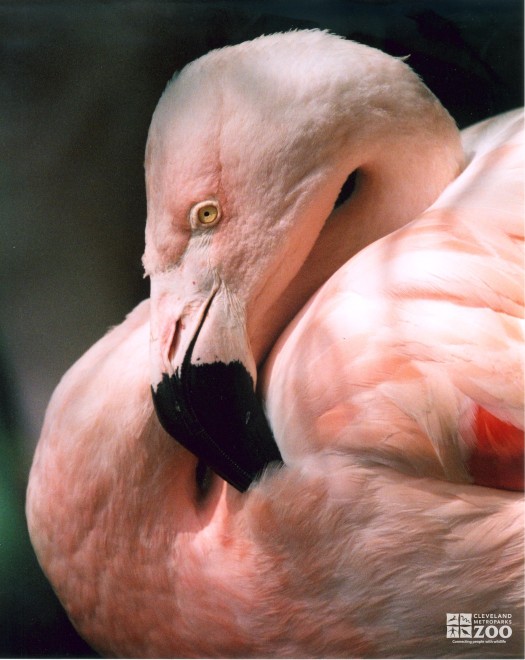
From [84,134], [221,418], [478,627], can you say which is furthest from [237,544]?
[84,134]

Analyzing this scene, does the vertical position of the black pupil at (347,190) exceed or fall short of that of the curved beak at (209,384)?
it exceeds it

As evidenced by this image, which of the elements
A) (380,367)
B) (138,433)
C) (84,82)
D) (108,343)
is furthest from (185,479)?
(84,82)

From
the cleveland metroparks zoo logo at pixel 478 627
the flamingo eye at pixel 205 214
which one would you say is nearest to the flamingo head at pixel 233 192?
the flamingo eye at pixel 205 214

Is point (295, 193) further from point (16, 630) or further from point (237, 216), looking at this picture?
point (16, 630)

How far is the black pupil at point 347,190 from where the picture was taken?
106 cm

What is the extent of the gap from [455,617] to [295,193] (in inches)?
24.8

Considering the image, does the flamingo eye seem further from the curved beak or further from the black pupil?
the black pupil

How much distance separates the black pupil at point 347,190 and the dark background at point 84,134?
178 mm

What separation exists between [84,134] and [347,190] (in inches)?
16.1

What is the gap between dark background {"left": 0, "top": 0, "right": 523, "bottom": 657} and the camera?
999 mm

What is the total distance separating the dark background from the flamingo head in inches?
2.1

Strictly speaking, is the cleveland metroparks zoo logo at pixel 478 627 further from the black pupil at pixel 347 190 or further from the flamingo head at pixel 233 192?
the black pupil at pixel 347 190

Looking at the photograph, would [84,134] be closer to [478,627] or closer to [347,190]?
[347,190]

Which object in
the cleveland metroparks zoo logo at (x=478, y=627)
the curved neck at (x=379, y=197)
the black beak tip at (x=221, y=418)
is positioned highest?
the curved neck at (x=379, y=197)
